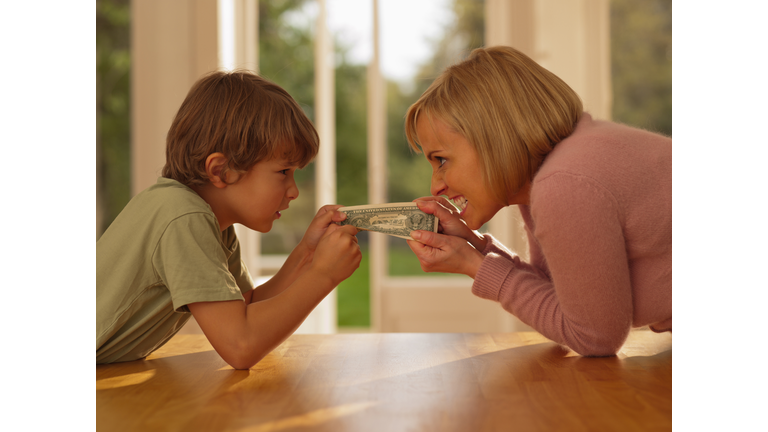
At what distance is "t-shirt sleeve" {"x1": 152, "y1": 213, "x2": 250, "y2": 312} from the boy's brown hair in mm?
246

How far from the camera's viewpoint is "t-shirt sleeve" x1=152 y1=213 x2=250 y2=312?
3.44ft

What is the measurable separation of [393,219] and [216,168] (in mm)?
443

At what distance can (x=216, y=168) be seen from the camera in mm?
1331

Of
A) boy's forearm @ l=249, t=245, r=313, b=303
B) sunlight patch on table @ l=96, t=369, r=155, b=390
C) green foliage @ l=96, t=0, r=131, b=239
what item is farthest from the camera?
green foliage @ l=96, t=0, r=131, b=239

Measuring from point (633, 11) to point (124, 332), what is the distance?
371cm

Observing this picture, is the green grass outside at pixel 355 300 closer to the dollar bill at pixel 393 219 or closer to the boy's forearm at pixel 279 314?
the dollar bill at pixel 393 219

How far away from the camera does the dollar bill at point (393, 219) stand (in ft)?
4.55

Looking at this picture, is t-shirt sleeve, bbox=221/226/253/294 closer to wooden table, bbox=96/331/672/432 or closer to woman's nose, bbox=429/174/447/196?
wooden table, bbox=96/331/672/432

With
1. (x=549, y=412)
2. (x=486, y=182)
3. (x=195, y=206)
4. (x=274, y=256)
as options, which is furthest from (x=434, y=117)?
(x=274, y=256)

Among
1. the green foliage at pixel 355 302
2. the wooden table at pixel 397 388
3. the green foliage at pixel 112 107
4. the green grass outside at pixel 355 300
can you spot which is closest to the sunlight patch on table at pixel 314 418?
the wooden table at pixel 397 388

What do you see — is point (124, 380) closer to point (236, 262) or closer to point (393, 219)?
point (236, 262)

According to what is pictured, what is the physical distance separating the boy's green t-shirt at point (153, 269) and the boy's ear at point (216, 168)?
136 mm

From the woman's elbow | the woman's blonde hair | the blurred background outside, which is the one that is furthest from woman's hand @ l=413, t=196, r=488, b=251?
the blurred background outside

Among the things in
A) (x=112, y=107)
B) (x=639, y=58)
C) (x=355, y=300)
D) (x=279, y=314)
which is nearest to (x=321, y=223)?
(x=279, y=314)
